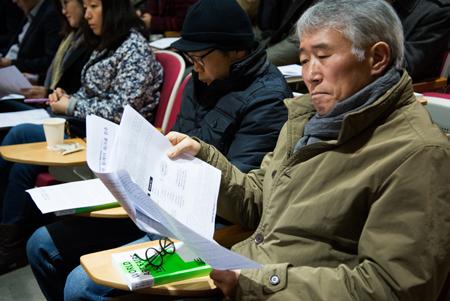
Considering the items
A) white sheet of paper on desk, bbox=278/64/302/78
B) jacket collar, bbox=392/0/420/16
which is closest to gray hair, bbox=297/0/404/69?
white sheet of paper on desk, bbox=278/64/302/78

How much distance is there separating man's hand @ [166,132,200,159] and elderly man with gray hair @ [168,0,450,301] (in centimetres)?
25

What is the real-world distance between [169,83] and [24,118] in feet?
2.47

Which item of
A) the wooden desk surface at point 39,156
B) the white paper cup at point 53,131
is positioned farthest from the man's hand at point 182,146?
the white paper cup at point 53,131

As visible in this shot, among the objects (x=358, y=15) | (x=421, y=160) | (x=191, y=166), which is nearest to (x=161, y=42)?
(x=191, y=166)

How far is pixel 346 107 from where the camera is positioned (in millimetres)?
1168

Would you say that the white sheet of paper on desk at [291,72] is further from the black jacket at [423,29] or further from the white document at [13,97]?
the white document at [13,97]

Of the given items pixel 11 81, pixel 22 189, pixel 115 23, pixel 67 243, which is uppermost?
pixel 115 23

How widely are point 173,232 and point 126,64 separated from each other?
4.83 feet

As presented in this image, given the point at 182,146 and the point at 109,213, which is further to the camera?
the point at 109,213

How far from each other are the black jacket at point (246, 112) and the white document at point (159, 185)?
1.04 ft

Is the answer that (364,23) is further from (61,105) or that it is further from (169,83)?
(61,105)

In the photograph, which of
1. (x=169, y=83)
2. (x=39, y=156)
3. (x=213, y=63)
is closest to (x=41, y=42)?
(x=169, y=83)

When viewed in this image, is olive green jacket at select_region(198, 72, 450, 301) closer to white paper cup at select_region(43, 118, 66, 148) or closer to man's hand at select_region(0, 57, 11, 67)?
white paper cup at select_region(43, 118, 66, 148)

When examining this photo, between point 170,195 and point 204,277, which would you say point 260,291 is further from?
point 170,195
